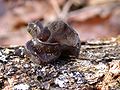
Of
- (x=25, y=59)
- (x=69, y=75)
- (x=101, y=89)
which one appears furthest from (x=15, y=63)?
(x=101, y=89)

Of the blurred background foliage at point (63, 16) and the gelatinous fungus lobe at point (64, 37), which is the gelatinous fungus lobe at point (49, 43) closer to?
the gelatinous fungus lobe at point (64, 37)

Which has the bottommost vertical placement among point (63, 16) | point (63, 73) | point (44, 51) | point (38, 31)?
point (63, 73)

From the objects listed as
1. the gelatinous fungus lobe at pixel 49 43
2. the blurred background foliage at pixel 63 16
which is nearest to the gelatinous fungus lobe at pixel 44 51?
the gelatinous fungus lobe at pixel 49 43

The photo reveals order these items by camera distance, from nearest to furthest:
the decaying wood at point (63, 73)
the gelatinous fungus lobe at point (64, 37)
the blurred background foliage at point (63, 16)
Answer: the decaying wood at point (63, 73), the gelatinous fungus lobe at point (64, 37), the blurred background foliage at point (63, 16)

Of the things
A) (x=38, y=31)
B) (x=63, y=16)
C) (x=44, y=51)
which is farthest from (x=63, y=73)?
(x=63, y=16)

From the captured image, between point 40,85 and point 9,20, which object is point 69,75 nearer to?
point 40,85

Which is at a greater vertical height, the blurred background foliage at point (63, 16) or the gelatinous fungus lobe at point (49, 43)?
the blurred background foliage at point (63, 16)

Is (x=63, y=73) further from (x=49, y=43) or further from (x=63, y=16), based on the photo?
(x=63, y=16)
